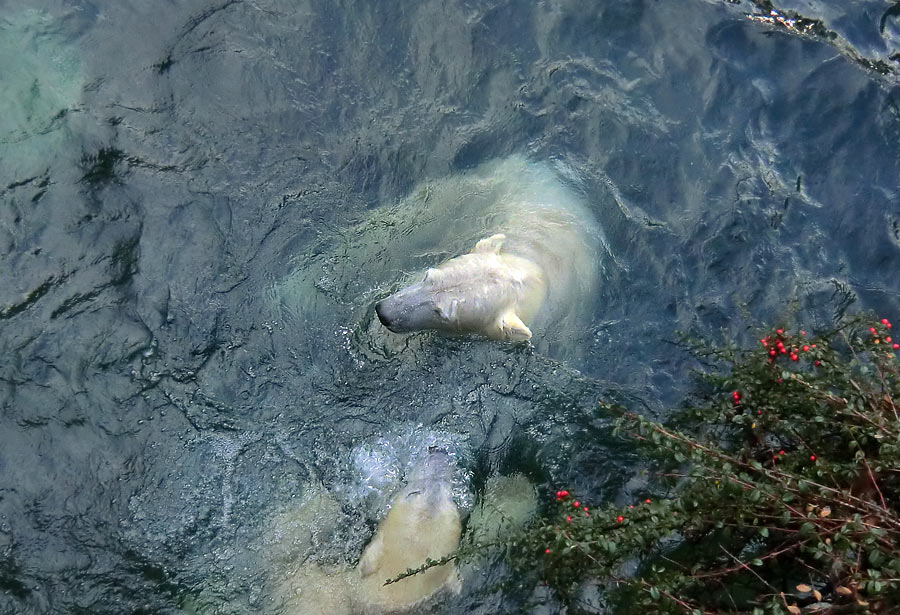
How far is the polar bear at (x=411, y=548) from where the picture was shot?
5.95 meters

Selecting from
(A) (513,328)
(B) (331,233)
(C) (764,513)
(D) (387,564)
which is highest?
(B) (331,233)

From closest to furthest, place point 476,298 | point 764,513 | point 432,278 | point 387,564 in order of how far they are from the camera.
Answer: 1. point 764,513
2. point 387,564
3. point 432,278
4. point 476,298

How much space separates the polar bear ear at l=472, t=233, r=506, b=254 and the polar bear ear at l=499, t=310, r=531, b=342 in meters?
0.63

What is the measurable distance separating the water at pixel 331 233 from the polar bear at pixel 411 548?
0.87 feet

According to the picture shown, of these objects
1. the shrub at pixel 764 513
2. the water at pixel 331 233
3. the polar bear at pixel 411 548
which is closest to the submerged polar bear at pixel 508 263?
the water at pixel 331 233

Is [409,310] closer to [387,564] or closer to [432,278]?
[432,278]

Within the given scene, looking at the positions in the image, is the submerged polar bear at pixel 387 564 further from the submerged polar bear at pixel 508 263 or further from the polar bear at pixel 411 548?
the submerged polar bear at pixel 508 263

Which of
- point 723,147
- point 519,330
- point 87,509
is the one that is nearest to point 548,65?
point 723,147

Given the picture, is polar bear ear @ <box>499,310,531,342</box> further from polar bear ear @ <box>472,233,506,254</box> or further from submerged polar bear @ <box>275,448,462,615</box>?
submerged polar bear @ <box>275,448,462,615</box>

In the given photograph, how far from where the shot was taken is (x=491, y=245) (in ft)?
23.2

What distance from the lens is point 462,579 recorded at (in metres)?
6.25

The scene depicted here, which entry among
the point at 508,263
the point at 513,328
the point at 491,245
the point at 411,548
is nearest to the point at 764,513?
the point at 513,328

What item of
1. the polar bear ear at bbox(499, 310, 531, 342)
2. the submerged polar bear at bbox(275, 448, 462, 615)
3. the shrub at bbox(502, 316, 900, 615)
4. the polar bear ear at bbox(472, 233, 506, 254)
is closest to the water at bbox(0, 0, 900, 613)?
the submerged polar bear at bbox(275, 448, 462, 615)

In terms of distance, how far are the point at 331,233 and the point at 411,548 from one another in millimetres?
3198
